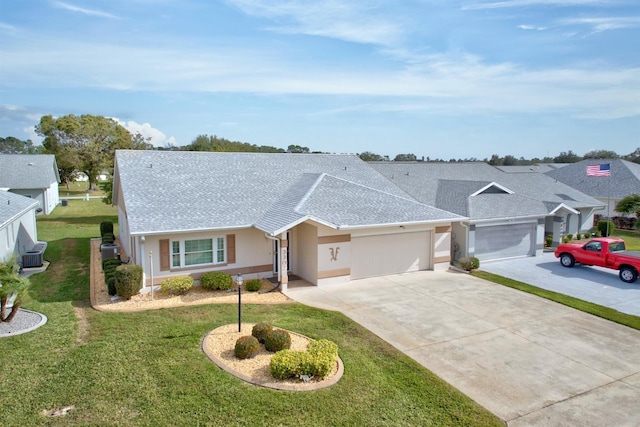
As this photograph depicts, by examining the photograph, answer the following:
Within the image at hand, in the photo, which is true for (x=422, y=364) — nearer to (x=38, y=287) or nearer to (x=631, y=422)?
(x=631, y=422)

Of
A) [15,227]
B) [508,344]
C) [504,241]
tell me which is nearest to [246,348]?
[508,344]

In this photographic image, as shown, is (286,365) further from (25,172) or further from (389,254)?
(25,172)

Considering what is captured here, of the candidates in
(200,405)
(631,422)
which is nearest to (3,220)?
(200,405)

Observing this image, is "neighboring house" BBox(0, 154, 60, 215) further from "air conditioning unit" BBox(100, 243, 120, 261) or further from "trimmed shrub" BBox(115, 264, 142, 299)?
"trimmed shrub" BBox(115, 264, 142, 299)

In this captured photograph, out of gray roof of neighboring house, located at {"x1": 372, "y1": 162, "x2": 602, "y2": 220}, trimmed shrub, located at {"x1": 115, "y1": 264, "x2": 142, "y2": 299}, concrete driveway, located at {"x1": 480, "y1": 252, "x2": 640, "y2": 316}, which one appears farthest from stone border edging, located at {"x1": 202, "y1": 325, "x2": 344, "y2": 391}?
gray roof of neighboring house, located at {"x1": 372, "y1": 162, "x2": 602, "y2": 220}

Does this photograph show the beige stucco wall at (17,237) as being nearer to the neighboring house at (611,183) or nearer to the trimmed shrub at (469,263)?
the trimmed shrub at (469,263)

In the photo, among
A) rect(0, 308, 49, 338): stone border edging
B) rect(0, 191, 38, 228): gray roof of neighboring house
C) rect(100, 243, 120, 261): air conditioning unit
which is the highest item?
rect(0, 191, 38, 228): gray roof of neighboring house
